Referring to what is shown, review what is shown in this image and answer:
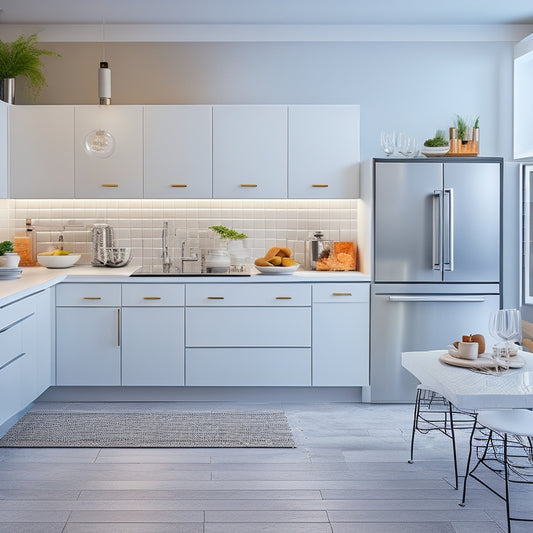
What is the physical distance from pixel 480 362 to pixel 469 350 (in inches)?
3.1

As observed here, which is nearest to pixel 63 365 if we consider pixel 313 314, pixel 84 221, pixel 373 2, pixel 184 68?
pixel 84 221

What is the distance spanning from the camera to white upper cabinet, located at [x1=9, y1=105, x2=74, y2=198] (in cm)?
514

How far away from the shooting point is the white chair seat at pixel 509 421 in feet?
9.36

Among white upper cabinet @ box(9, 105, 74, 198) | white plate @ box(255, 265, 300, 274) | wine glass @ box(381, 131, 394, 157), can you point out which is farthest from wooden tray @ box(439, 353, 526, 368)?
white upper cabinet @ box(9, 105, 74, 198)

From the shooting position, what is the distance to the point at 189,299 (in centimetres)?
488

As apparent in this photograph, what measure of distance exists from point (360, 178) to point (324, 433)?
197cm

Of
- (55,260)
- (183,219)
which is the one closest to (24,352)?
(55,260)

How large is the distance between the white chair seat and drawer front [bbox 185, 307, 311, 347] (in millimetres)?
1936

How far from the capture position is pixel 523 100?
5441 mm

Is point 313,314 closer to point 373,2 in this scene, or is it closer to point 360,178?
point 360,178

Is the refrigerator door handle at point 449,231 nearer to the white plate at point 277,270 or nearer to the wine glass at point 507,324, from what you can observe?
the white plate at point 277,270

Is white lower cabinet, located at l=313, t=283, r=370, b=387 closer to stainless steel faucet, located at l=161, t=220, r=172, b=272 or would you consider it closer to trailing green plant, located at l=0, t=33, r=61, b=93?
stainless steel faucet, located at l=161, t=220, r=172, b=272

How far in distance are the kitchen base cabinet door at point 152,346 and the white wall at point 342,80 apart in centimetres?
181

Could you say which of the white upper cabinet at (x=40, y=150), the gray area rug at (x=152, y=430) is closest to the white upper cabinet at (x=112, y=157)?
the white upper cabinet at (x=40, y=150)
